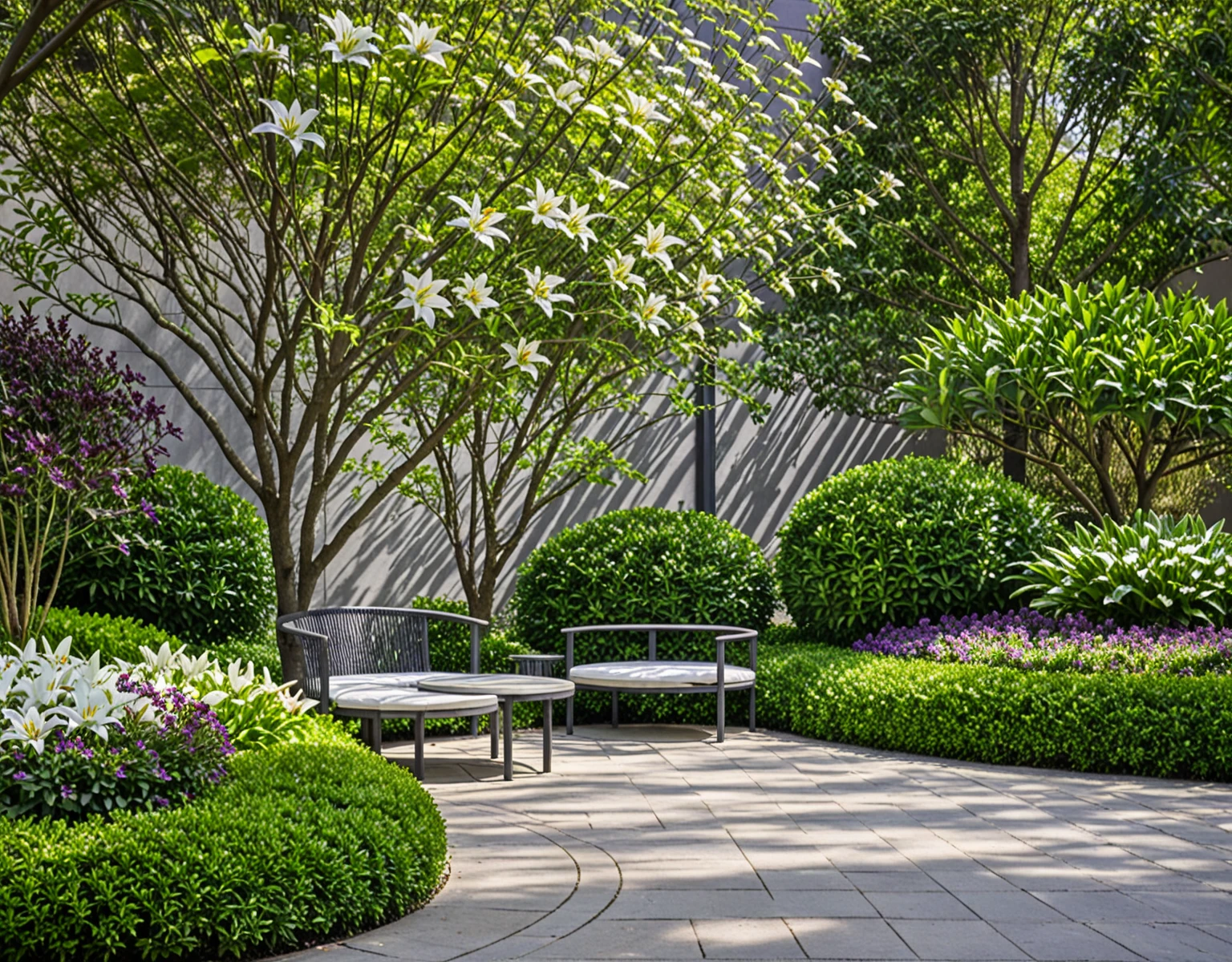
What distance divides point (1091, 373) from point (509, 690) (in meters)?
4.58

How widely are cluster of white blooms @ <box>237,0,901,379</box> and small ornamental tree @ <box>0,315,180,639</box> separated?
1695 millimetres

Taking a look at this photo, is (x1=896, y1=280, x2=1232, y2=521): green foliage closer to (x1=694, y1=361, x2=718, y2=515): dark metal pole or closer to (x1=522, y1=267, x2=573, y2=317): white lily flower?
(x1=694, y1=361, x2=718, y2=515): dark metal pole

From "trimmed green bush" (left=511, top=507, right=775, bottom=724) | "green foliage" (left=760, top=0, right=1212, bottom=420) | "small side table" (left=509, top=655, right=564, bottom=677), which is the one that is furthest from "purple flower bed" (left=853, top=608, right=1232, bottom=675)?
"green foliage" (left=760, top=0, right=1212, bottom=420)

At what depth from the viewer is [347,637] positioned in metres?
7.08

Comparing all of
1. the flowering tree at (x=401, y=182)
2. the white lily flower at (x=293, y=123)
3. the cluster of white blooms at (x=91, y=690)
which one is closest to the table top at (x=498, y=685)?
the flowering tree at (x=401, y=182)

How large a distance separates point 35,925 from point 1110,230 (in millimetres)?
10522

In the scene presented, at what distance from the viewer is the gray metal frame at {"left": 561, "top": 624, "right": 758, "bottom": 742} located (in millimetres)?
7586

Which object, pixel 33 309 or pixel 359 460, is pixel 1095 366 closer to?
pixel 359 460

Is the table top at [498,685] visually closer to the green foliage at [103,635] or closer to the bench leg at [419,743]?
the bench leg at [419,743]

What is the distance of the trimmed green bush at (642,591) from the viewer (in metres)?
8.53

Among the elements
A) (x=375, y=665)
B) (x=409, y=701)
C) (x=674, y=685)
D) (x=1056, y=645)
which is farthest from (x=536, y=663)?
(x=1056, y=645)

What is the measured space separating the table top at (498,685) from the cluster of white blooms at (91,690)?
1305 millimetres

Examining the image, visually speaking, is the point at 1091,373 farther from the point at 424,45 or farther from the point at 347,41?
the point at 347,41

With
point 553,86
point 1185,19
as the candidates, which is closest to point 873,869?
point 553,86
